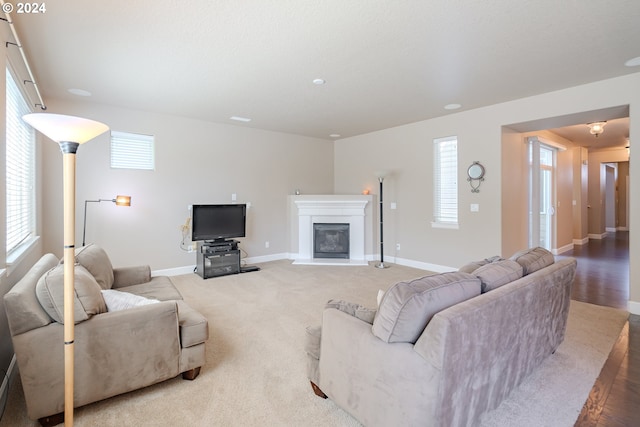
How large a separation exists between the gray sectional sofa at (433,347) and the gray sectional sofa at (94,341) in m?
0.94

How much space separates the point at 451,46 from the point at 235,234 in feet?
14.2

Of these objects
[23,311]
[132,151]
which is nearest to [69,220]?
[23,311]

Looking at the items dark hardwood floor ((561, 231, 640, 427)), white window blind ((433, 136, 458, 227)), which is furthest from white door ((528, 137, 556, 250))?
white window blind ((433, 136, 458, 227))

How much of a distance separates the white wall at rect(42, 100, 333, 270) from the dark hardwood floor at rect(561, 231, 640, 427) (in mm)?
5195

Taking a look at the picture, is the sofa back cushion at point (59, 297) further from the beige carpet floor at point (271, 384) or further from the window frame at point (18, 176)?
the window frame at point (18, 176)

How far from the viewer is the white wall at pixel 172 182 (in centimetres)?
464

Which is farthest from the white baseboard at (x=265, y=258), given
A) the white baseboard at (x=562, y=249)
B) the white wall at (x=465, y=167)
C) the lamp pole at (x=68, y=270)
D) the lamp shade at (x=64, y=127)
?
the white baseboard at (x=562, y=249)

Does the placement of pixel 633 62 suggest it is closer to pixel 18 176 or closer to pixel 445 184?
pixel 445 184

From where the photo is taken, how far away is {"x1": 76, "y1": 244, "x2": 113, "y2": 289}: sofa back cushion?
9.02ft

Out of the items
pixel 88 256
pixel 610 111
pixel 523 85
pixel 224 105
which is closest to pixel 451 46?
pixel 523 85

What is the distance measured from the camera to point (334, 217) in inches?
264

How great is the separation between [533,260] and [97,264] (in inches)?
146

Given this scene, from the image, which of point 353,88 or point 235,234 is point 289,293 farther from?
point 353,88

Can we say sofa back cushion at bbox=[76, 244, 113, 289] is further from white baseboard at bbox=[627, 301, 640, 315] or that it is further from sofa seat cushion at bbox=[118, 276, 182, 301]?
white baseboard at bbox=[627, 301, 640, 315]
